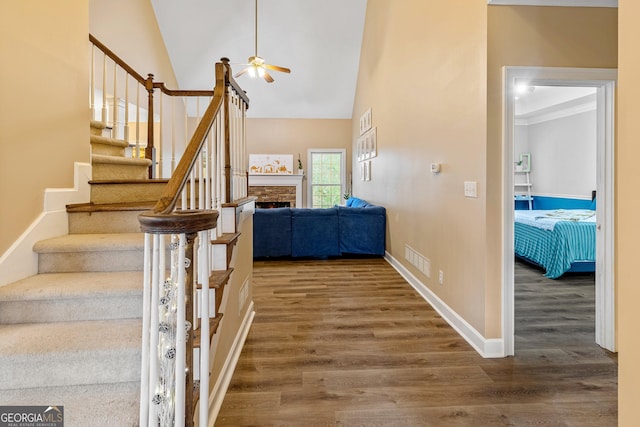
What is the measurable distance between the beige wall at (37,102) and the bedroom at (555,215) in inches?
136

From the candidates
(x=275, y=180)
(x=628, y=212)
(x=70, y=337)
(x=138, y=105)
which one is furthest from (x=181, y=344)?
(x=275, y=180)

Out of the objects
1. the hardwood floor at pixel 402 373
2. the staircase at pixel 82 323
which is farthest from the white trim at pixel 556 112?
the staircase at pixel 82 323

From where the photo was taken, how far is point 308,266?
4.67 m

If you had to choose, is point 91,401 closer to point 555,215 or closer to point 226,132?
point 226,132

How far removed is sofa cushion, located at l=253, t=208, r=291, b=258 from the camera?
4949 mm

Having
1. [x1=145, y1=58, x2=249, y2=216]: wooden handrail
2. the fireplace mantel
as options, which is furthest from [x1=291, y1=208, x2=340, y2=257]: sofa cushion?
the fireplace mantel

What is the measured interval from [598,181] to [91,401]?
11.0 ft

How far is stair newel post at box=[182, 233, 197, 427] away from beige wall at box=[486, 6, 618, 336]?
6.49 feet

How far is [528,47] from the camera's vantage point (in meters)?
2.16

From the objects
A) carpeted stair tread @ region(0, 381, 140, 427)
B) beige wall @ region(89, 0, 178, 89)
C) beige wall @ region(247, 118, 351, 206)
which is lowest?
carpeted stair tread @ region(0, 381, 140, 427)

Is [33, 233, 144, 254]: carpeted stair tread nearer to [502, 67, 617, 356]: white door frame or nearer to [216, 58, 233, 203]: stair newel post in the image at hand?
[216, 58, 233, 203]: stair newel post

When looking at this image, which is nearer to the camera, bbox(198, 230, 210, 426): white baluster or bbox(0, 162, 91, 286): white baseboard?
bbox(198, 230, 210, 426): white baluster

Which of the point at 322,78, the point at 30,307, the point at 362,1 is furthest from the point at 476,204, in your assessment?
the point at 322,78

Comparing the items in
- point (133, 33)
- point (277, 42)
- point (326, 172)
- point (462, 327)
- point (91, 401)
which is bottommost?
point (462, 327)
